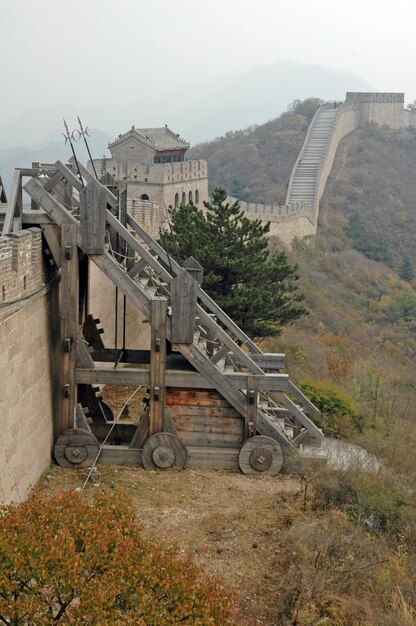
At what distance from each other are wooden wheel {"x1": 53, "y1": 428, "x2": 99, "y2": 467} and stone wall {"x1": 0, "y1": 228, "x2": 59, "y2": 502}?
17 centimetres

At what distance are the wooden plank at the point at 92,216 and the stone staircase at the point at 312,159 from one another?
4358 cm

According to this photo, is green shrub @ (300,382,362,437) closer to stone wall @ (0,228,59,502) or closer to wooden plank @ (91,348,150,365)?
wooden plank @ (91,348,150,365)

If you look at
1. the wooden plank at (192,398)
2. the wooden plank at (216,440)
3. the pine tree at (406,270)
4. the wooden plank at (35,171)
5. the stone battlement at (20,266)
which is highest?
the wooden plank at (35,171)

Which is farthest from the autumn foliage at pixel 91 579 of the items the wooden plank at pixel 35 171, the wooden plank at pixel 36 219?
the wooden plank at pixel 35 171

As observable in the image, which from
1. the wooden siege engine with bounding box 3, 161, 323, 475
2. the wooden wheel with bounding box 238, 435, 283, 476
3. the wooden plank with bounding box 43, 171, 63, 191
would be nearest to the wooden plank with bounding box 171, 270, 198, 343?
the wooden siege engine with bounding box 3, 161, 323, 475

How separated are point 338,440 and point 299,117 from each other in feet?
225

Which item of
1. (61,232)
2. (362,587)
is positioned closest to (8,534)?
(362,587)

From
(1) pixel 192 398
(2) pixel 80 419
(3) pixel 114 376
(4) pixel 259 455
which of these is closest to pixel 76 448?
(2) pixel 80 419

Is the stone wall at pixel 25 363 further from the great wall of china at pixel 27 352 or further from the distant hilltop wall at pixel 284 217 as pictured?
the distant hilltop wall at pixel 284 217

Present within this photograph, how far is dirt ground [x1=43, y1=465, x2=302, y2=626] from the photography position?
926 cm

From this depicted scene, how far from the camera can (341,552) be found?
366 inches

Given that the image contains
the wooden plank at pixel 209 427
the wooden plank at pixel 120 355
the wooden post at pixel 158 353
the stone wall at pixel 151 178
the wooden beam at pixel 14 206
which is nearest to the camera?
the wooden beam at pixel 14 206

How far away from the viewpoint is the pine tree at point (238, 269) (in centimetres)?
1866

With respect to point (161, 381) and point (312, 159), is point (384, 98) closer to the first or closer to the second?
point (312, 159)
